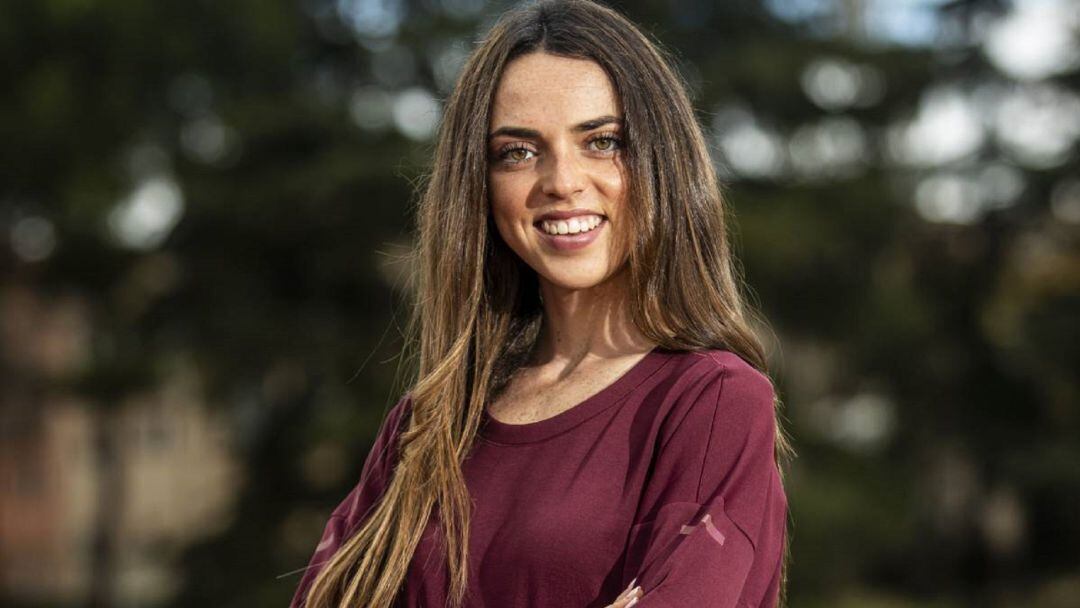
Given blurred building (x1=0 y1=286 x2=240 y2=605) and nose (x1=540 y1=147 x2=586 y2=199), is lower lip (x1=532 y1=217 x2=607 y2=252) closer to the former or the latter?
nose (x1=540 y1=147 x2=586 y2=199)

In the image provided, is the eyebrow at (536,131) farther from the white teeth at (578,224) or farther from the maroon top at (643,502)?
the maroon top at (643,502)

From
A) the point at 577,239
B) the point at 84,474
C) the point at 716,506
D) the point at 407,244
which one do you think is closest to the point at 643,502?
the point at 716,506

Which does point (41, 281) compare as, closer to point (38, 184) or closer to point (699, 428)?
point (38, 184)

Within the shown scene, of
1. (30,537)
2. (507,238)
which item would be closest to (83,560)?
(30,537)

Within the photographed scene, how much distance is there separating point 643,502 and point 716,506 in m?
0.10

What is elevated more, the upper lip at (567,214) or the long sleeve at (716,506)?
the upper lip at (567,214)

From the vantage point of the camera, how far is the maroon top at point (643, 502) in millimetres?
1612

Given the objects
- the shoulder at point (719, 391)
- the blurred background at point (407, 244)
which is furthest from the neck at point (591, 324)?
the blurred background at point (407, 244)

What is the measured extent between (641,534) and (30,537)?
72.8 ft

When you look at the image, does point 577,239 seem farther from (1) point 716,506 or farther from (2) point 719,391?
(1) point 716,506

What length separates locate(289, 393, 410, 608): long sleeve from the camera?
198 centimetres

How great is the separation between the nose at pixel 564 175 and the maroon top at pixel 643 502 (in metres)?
0.23

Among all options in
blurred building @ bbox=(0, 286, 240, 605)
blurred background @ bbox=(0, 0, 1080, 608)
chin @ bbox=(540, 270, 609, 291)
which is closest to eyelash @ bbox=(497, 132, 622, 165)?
chin @ bbox=(540, 270, 609, 291)

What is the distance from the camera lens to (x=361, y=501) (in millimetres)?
2002
